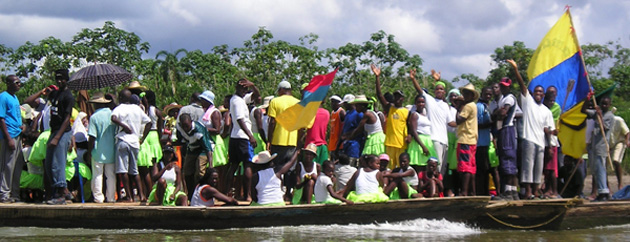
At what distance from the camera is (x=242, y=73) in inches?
758

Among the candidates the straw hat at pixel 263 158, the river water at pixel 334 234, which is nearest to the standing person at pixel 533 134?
the river water at pixel 334 234

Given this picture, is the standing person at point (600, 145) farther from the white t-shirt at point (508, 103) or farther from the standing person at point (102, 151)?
the standing person at point (102, 151)

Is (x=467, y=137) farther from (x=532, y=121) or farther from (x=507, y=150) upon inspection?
(x=532, y=121)

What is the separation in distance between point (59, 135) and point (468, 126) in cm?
509

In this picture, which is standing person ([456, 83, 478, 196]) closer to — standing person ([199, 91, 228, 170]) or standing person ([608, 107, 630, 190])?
standing person ([608, 107, 630, 190])

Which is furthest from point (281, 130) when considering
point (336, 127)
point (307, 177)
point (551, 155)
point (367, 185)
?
point (551, 155)

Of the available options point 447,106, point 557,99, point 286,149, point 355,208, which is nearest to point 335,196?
point 355,208

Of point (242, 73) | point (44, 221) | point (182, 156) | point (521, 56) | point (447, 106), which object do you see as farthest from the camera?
point (521, 56)

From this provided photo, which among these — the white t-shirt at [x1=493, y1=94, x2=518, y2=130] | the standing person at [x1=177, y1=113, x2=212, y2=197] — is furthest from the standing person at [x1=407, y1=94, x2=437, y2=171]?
the standing person at [x1=177, y1=113, x2=212, y2=197]

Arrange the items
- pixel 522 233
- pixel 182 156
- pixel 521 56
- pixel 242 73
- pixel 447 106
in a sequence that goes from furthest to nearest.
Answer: pixel 521 56 < pixel 242 73 < pixel 182 156 < pixel 447 106 < pixel 522 233

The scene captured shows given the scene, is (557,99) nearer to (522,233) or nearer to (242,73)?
(522,233)

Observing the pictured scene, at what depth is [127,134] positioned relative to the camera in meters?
9.77

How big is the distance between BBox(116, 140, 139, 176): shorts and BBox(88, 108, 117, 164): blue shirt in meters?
0.12

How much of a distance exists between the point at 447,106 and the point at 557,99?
1.70 meters
